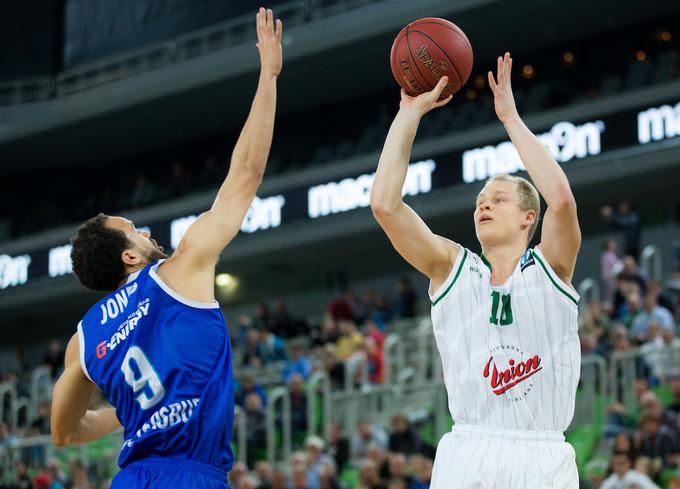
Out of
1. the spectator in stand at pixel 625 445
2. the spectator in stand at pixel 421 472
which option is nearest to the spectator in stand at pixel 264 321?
the spectator in stand at pixel 421 472

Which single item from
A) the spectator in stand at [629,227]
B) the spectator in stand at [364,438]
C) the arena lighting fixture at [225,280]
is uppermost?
the arena lighting fixture at [225,280]

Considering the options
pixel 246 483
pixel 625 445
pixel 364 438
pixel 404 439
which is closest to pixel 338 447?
pixel 364 438

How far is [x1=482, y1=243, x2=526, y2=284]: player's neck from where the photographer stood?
511 cm

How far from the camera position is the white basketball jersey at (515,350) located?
4902 millimetres

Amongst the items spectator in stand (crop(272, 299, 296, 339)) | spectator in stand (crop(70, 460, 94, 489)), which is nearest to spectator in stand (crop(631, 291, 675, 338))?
spectator in stand (crop(70, 460, 94, 489))

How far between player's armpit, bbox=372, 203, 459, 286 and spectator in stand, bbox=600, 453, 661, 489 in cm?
603

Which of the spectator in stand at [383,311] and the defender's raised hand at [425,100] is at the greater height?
the spectator in stand at [383,311]

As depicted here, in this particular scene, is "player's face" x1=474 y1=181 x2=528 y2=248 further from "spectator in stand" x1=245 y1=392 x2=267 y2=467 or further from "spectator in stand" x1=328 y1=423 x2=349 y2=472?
"spectator in stand" x1=245 y1=392 x2=267 y2=467

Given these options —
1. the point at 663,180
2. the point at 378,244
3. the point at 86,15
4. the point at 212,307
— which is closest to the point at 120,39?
the point at 86,15

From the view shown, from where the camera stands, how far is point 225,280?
25969mm

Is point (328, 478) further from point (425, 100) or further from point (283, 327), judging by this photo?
point (283, 327)

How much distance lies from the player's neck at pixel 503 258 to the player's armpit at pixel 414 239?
0.19 m

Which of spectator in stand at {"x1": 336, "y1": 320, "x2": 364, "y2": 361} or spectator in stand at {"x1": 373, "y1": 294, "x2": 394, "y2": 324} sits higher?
spectator in stand at {"x1": 373, "y1": 294, "x2": 394, "y2": 324}

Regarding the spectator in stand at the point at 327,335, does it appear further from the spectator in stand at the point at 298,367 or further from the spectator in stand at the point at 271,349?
the spectator in stand at the point at 298,367
